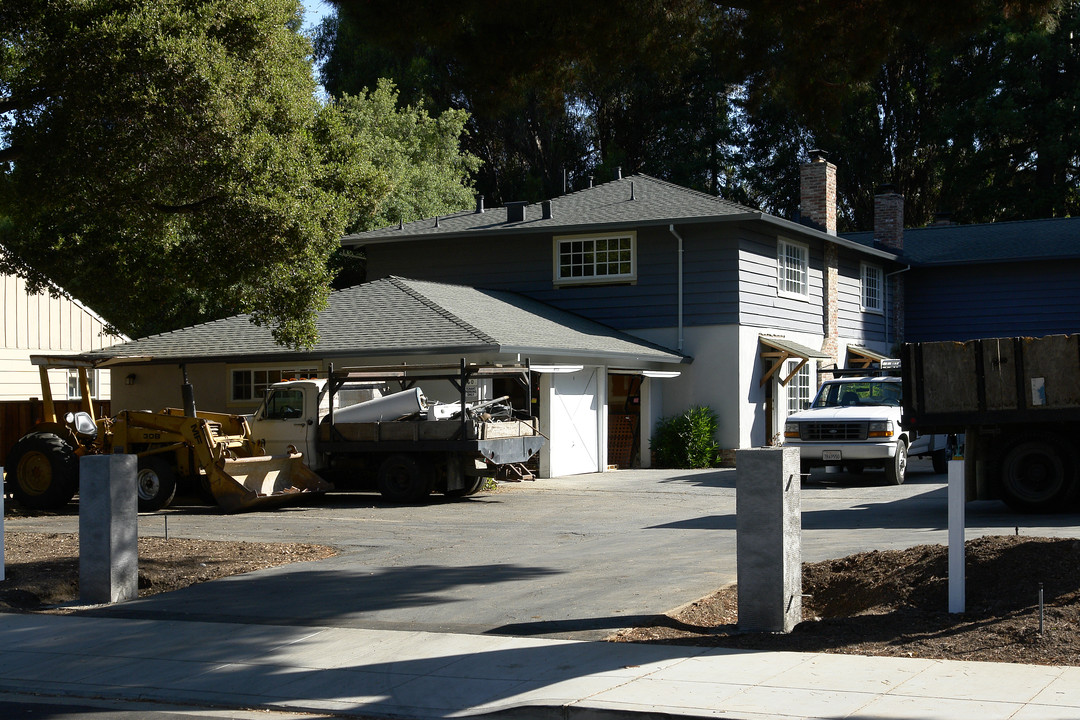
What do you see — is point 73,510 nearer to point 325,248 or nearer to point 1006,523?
point 325,248

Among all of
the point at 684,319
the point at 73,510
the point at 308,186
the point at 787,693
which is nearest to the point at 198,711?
the point at 787,693

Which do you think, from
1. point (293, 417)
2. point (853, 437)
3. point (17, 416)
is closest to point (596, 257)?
point (853, 437)

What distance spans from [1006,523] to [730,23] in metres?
6.95

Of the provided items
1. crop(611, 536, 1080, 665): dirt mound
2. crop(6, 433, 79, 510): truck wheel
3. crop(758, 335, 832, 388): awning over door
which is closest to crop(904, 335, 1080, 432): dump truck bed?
crop(611, 536, 1080, 665): dirt mound

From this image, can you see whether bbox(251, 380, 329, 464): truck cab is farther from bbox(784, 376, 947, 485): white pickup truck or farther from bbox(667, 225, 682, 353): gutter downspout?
bbox(667, 225, 682, 353): gutter downspout

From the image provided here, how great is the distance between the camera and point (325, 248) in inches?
688

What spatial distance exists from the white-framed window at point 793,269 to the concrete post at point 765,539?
20.6 m

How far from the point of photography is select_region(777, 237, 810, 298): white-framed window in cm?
2897

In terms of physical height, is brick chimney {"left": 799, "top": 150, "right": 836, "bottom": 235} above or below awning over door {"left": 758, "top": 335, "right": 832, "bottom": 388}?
above

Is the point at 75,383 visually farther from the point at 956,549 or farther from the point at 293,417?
the point at 956,549

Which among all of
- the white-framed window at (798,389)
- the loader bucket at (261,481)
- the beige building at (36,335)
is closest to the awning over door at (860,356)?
the white-framed window at (798,389)

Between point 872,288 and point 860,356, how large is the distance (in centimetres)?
290

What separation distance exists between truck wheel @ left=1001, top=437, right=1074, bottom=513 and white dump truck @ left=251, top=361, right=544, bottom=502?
7.49 meters

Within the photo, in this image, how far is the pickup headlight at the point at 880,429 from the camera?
21281mm
